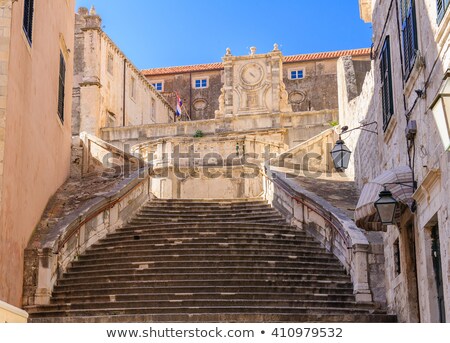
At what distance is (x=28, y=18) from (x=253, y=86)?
24.3 metres

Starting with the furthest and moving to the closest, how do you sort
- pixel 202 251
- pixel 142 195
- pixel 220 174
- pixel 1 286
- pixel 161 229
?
pixel 220 174, pixel 142 195, pixel 161 229, pixel 202 251, pixel 1 286

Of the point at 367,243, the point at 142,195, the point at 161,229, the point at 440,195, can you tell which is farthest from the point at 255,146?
the point at 440,195

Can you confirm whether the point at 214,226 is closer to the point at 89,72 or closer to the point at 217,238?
the point at 217,238

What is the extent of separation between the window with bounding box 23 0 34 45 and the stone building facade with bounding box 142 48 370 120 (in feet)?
112

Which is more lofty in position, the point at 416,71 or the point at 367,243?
the point at 416,71

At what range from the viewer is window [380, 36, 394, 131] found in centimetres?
1390

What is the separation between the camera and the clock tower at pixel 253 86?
39.6 m

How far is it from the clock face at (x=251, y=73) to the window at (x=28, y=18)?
24.1 metres

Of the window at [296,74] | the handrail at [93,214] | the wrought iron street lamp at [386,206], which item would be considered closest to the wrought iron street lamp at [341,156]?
the handrail at [93,214]

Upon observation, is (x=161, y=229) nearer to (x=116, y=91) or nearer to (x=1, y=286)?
(x=1, y=286)

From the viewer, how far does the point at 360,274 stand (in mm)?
15219

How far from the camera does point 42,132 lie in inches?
746

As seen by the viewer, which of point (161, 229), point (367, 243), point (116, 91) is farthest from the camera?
point (116, 91)

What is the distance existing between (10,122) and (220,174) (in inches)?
493
